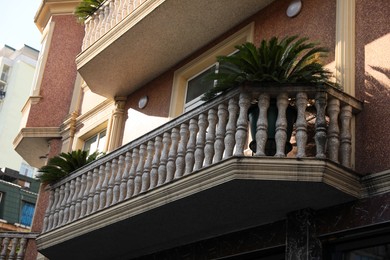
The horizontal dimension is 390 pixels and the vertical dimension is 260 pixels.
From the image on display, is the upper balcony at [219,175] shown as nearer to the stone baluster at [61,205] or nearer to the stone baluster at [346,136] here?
the stone baluster at [346,136]

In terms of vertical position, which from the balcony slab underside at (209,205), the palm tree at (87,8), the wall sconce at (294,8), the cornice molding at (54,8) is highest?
the cornice molding at (54,8)

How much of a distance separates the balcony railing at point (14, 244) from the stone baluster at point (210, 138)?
734cm

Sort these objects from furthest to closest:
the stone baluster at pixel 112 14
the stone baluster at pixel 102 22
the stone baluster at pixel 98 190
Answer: the stone baluster at pixel 102 22 → the stone baluster at pixel 112 14 → the stone baluster at pixel 98 190

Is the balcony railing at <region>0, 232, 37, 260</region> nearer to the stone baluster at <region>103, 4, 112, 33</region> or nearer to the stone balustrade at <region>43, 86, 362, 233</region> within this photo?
the stone balustrade at <region>43, 86, 362, 233</region>

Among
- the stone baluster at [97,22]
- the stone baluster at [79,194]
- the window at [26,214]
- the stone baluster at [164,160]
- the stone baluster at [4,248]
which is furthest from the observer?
the window at [26,214]

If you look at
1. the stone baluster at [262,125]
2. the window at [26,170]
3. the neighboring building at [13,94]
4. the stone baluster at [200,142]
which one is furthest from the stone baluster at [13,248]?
the window at [26,170]

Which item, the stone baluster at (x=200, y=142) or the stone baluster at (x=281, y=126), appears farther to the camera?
the stone baluster at (x=200, y=142)

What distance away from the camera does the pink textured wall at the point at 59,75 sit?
17.1 m

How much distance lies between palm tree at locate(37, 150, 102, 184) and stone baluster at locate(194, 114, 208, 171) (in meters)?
4.19

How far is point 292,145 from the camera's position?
8.95m

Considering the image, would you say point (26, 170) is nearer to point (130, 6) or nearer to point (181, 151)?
point (130, 6)

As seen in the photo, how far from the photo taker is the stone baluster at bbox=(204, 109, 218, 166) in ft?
30.0

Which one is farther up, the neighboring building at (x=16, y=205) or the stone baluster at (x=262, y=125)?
the neighboring building at (x=16, y=205)

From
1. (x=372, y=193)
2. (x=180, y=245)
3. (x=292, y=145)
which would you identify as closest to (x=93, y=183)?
(x=180, y=245)
